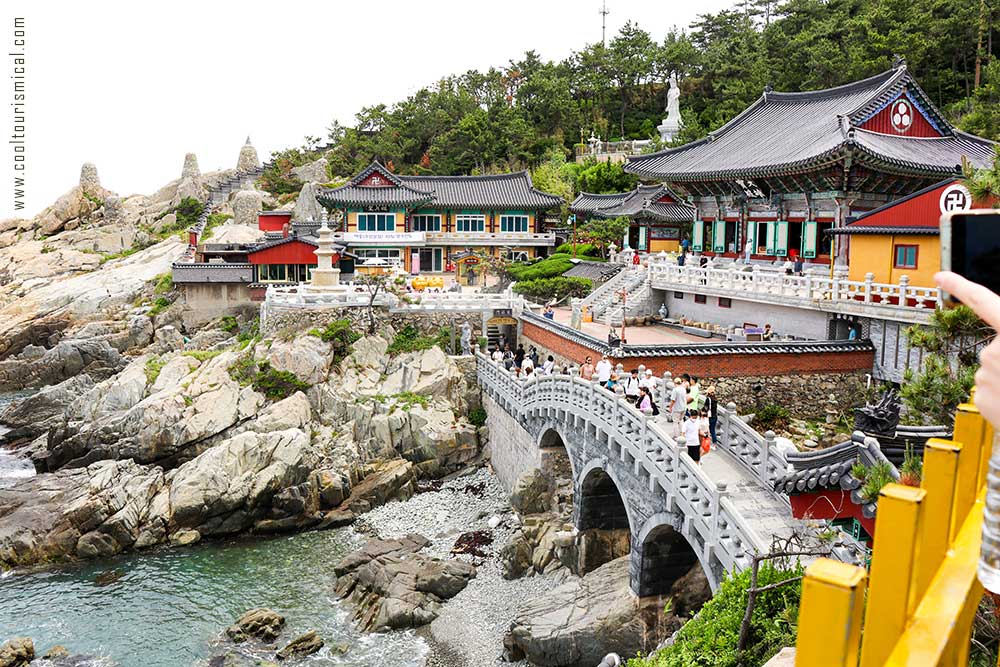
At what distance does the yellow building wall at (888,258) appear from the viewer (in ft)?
80.5

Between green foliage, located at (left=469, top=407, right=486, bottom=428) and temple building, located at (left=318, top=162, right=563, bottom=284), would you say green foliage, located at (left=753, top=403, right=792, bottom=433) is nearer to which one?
green foliage, located at (left=469, top=407, right=486, bottom=428)

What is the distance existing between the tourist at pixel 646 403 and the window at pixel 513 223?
1538 inches

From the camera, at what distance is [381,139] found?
7700cm

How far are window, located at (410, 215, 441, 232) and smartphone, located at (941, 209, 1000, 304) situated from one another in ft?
189

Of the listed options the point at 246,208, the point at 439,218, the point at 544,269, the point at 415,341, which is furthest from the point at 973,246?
the point at 246,208

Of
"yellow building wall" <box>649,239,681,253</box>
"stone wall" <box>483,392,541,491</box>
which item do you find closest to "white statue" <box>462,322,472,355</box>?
"stone wall" <box>483,392,541,491</box>

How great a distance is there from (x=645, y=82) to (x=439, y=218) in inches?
1388

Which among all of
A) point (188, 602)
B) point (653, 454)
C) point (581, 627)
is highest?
point (653, 454)

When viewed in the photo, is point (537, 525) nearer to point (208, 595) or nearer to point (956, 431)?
point (208, 595)

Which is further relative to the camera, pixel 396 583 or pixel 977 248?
pixel 396 583

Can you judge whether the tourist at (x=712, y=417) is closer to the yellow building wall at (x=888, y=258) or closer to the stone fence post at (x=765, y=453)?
the stone fence post at (x=765, y=453)

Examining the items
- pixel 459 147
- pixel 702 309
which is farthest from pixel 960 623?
pixel 459 147

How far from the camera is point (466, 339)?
3869 cm

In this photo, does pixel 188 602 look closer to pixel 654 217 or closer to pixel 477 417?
pixel 477 417
